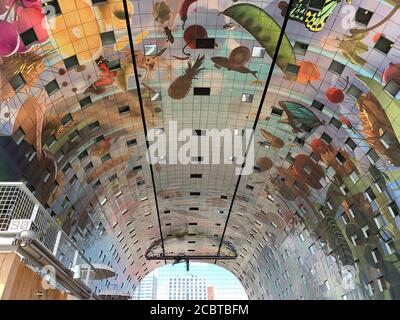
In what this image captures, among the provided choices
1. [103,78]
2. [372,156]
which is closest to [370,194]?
[372,156]

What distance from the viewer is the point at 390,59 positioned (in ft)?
45.8

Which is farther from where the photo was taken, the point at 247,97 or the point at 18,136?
the point at 247,97

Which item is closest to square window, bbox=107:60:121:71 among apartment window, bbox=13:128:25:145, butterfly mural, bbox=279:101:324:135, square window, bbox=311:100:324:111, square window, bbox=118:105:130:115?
square window, bbox=118:105:130:115

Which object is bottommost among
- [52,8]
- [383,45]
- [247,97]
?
[383,45]

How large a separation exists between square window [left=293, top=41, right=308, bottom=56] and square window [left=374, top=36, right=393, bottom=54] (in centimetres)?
266

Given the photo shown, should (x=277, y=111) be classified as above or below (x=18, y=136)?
above

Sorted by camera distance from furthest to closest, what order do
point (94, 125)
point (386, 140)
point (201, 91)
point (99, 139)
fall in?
1. point (99, 139)
2. point (94, 125)
3. point (201, 91)
4. point (386, 140)

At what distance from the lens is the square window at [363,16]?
1322 cm

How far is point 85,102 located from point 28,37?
475 centimetres

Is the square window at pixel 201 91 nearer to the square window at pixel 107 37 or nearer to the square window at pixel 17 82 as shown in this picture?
the square window at pixel 107 37

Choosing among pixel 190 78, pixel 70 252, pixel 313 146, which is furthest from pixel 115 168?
pixel 313 146

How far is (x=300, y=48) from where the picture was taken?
15.7m

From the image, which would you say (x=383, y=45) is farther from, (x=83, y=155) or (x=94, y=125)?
(x=83, y=155)

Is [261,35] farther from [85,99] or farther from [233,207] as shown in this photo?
[233,207]
